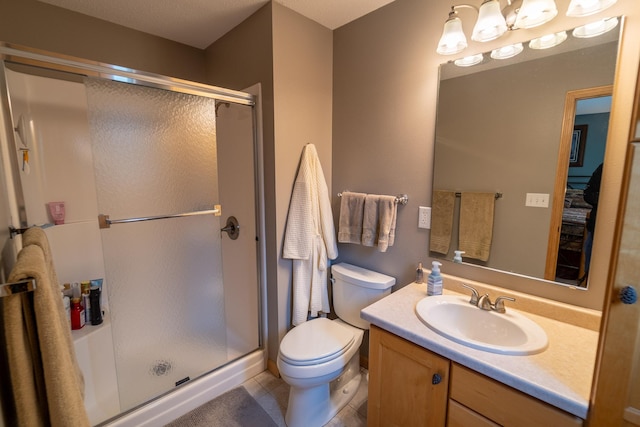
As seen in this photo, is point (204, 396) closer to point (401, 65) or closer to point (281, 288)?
point (281, 288)

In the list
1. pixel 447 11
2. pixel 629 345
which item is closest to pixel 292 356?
pixel 629 345

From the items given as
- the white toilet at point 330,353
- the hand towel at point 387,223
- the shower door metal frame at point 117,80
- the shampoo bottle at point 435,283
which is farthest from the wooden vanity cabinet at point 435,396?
the shower door metal frame at point 117,80

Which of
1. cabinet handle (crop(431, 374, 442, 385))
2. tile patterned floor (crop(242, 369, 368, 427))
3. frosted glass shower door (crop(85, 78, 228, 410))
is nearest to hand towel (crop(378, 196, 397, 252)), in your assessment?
cabinet handle (crop(431, 374, 442, 385))

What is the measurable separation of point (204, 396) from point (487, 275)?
183 centimetres

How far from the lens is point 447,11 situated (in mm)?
1433

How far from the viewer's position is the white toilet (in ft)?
4.79

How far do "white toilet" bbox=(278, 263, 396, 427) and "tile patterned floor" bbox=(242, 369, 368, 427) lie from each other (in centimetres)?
4

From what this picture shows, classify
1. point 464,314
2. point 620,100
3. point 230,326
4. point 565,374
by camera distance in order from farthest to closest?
point 230,326 → point 464,314 → point 620,100 → point 565,374

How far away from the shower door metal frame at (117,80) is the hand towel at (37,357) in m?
0.69

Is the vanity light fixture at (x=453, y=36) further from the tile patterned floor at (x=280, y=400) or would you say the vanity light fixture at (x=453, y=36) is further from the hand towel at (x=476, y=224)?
the tile patterned floor at (x=280, y=400)

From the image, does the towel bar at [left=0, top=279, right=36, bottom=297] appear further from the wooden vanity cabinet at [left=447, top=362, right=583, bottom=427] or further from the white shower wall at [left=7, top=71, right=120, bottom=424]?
the white shower wall at [left=7, top=71, right=120, bottom=424]

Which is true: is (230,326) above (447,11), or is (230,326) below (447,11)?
below

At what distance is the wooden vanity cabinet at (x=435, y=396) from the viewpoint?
877 mm

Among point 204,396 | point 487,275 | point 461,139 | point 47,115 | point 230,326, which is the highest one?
point 47,115
